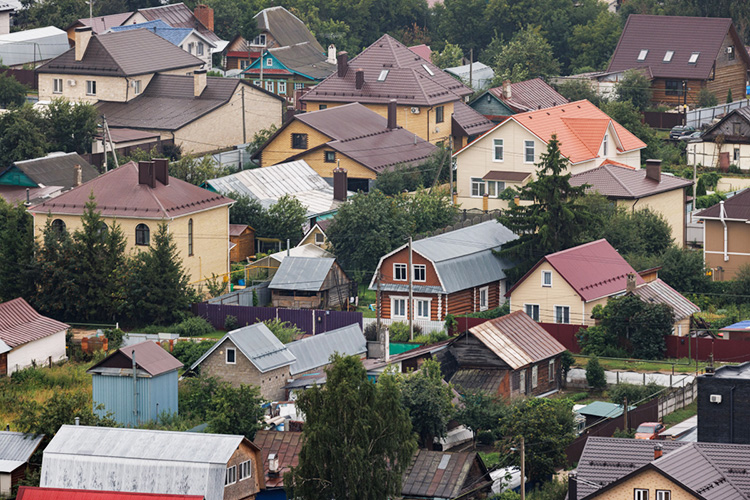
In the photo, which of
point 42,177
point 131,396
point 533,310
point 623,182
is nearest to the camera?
point 131,396

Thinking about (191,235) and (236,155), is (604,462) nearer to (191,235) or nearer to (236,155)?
(191,235)

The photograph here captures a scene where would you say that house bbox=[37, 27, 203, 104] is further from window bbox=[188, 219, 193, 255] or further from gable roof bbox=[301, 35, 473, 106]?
window bbox=[188, 219, 193, 255]

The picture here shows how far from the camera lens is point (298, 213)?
230 ft

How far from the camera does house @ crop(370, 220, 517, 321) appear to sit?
61062 mm

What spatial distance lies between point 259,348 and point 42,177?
24.0 meters

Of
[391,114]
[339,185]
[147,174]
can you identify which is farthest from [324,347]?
[391,114]

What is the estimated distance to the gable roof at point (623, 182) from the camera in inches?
2766

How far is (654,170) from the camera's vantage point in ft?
235

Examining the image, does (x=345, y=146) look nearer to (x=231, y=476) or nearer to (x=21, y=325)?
(x=21, y=325)

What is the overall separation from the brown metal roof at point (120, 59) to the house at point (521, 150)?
20.7m

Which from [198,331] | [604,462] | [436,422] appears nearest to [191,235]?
[198,331]

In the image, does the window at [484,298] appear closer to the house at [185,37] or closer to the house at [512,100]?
the house at [512,100]

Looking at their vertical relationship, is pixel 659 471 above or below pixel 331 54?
below

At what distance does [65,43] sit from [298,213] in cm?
4324
